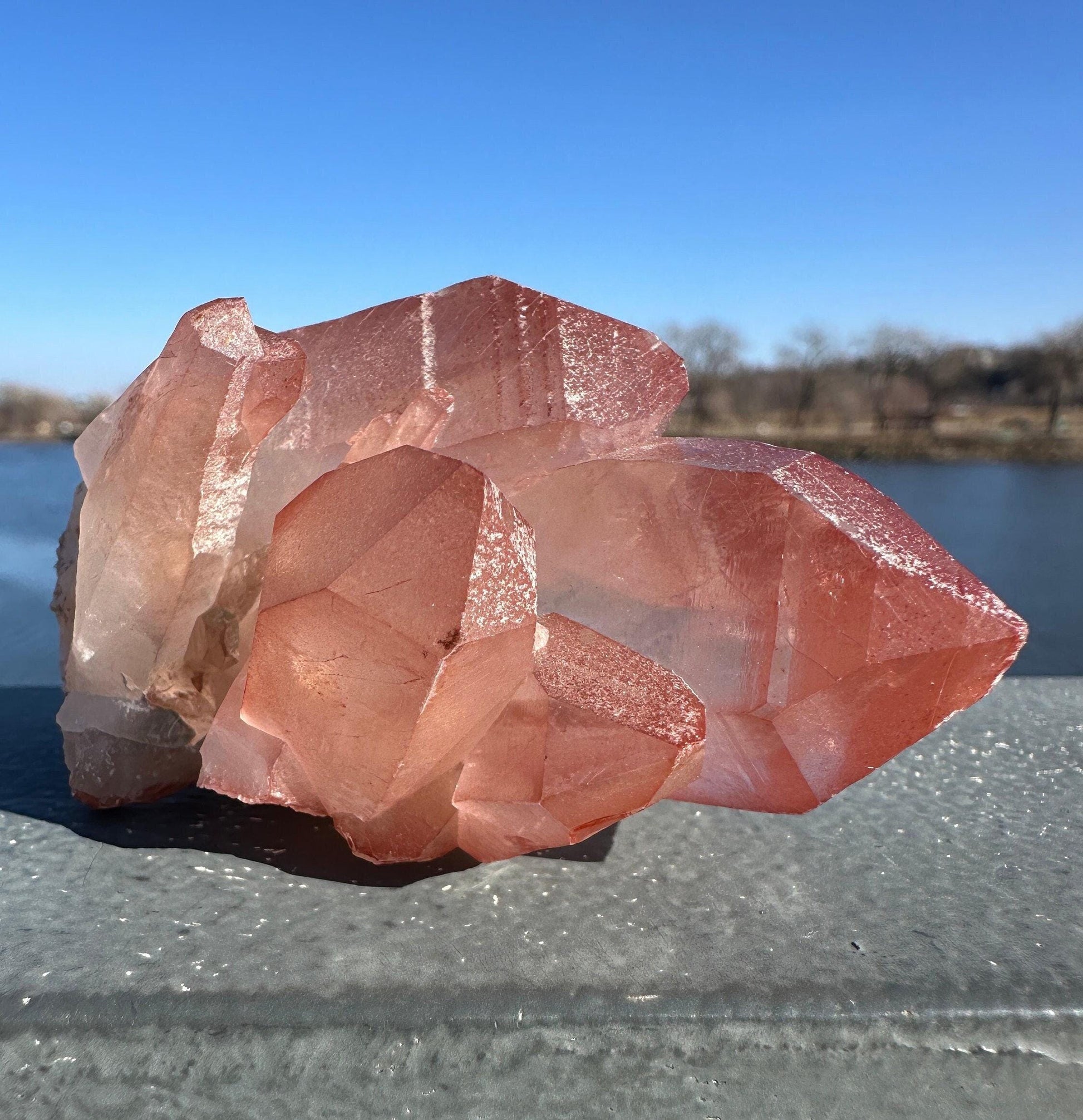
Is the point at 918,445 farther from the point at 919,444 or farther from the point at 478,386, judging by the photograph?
the point at 478,386

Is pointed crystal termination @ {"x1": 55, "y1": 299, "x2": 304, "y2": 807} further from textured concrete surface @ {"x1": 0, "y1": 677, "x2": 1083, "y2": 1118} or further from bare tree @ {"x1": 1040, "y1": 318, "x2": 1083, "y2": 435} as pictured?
bare tree @ {"x1": 1040, "y1": 318, "x2": 1083, "y2": 435}

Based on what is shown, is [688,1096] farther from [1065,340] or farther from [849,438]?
[1065,340]

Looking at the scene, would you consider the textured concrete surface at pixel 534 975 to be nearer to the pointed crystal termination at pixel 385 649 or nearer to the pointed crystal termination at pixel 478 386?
the pointed crystal termination at pixel 385 649

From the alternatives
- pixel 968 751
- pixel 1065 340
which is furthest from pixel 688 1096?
pixel 1065 340

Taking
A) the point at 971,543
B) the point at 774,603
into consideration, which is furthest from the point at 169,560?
the point at 971,543

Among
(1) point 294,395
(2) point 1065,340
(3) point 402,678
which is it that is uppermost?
(2) point 1065,340

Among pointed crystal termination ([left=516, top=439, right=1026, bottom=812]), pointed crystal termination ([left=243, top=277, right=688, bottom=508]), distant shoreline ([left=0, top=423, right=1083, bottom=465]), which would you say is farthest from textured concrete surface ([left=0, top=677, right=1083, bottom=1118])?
distant shoreline ([left=0, top=423, right=1083, bottom=465])

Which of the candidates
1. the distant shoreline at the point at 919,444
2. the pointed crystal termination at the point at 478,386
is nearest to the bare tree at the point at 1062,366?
the distant shoreline at the point at 919,444

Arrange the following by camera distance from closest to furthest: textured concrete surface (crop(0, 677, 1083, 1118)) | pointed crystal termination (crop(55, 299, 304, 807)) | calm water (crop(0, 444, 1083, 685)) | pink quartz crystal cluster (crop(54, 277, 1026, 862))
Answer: textured concrete surface (crop(0, 677, 1083, 1118)), pink quartz crystal cluster (crop(54, 277, 1026, 862)), pointed crystal termination (crop(55, 299, 304, 807)), calm water (crop(0, 444, 1083, 685))
